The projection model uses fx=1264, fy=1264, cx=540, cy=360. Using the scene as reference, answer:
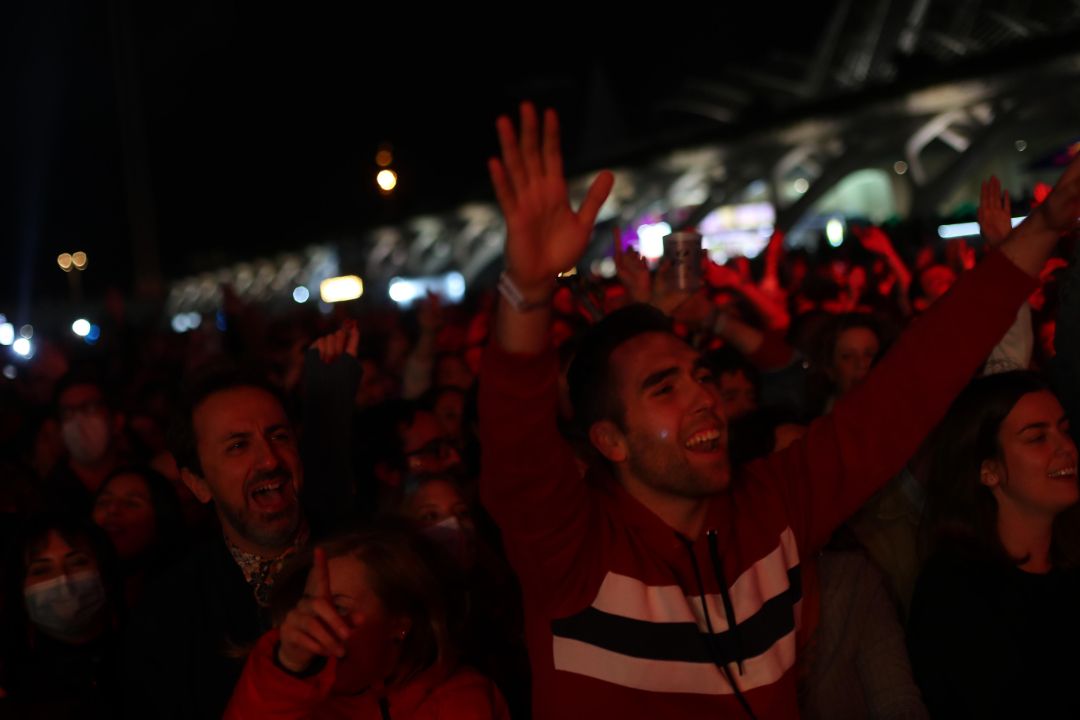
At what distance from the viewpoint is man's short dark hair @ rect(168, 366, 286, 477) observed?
387 centimetres

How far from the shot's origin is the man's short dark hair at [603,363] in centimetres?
291

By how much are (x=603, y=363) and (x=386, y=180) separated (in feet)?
24.4

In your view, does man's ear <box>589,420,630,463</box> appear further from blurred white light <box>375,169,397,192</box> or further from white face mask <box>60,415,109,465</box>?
blurred white light <box>375,169,397,192</box>

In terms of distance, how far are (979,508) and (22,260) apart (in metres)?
85.5

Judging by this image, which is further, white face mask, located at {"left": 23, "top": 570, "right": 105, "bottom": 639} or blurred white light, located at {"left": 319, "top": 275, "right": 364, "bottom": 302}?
blurred white light, located at {"left": 319, "top": 275, "right": 364, "bottom": 302}

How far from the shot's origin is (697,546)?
2.87 metres

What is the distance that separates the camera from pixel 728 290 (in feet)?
A: 29.2

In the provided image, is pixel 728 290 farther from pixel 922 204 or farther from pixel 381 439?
pixel 922 204

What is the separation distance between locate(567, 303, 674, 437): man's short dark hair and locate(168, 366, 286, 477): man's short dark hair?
1.29 m

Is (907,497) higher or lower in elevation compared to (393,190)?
lower

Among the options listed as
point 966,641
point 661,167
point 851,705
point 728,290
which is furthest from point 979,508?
point 661,167

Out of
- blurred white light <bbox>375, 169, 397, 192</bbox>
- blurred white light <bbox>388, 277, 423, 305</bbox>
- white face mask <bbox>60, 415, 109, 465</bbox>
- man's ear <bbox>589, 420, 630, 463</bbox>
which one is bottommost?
man's ear <bbox>589, 420, 630, 463</bbox>

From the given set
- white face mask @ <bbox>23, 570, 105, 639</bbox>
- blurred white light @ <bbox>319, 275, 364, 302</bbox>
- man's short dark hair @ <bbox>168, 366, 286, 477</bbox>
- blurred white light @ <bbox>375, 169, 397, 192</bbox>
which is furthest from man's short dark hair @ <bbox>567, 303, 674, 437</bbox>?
blurred white light @ <bbox>319, 275, 364, 302</bbox>

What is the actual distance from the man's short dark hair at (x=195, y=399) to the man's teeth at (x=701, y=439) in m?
1.62
